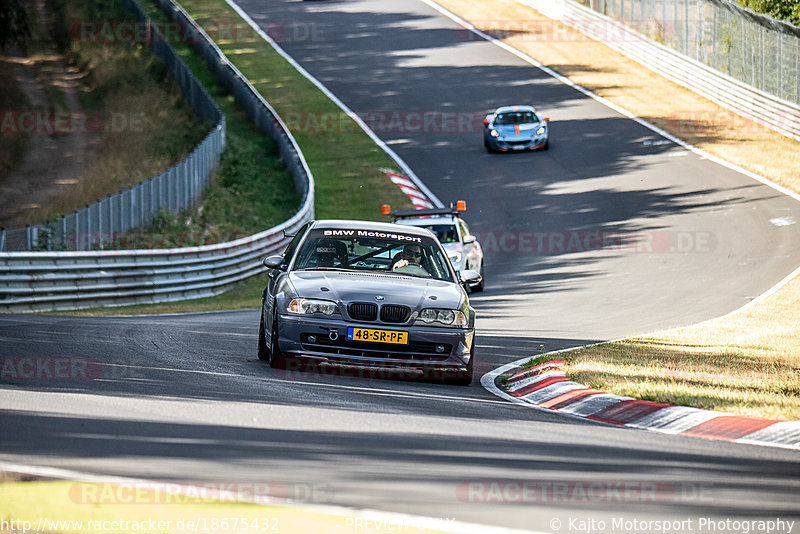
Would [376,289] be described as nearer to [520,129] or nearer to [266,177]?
[266,177]

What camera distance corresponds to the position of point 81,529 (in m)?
4.88

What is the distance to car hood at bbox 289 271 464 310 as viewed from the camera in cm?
1015

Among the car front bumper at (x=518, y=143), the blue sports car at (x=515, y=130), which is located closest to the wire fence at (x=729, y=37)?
the blue sports car at (x=515, y=130)

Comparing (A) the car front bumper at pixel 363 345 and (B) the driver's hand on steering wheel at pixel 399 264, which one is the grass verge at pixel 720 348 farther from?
(B) the driver's hand on steering wheel at pixel 399 264

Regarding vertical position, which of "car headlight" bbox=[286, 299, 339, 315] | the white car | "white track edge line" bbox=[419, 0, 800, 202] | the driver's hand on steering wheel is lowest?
"white track edge line" bbox=[419, 0, 800, 202]

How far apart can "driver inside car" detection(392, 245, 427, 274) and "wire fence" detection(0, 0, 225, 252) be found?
9.89 m

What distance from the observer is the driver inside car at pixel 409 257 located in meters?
11.3

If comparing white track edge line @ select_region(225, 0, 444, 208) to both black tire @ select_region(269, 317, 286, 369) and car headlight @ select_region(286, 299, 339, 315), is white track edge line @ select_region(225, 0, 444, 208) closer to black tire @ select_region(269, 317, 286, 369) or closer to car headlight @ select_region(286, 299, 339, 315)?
black tire @ select_region(269, 317, 286, 369)

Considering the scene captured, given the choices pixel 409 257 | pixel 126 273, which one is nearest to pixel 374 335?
pixel 409 257

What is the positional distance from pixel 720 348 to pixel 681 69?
3308cm

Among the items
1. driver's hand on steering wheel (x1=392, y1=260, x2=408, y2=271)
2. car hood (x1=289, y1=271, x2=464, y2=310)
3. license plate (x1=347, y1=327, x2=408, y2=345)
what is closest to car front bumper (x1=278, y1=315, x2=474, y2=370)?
license plate (x1=347, y1=327, x2=408, y2=345)

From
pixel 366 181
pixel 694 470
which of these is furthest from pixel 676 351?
pixel 366 181

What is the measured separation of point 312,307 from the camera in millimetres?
10148

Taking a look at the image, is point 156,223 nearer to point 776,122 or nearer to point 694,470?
point 694,470
